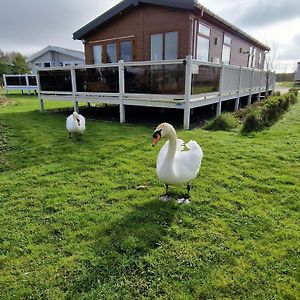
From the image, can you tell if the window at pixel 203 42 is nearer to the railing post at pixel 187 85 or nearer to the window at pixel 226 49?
the window at pixel 226 49

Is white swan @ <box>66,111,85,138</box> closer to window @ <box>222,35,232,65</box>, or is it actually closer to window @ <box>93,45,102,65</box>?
window @ <box>93,45,102,65</box>

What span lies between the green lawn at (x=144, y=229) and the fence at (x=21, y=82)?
19247 millimetres

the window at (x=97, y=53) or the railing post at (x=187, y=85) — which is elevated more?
the window at (x=97, y=53)

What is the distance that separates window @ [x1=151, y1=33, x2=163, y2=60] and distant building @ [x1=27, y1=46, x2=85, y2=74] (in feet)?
55.5

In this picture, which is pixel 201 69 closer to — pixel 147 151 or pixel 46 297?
pixel 147 151

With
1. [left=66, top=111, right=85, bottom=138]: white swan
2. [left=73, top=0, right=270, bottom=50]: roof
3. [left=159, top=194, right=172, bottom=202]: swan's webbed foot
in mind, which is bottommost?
[left=159, top=194, right=172, bottom=202]: swan's webbed foot

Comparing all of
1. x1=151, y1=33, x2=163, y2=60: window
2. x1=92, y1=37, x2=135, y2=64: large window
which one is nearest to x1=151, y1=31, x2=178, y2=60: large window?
x1=151, y1=33, x2=163, y2=60: window

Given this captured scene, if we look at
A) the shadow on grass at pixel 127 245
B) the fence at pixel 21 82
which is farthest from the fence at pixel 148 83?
the fence at pixel 21 82

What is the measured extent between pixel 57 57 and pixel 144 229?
1150 inches

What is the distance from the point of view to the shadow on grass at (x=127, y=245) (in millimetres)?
2234

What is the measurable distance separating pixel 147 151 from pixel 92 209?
2362 mm

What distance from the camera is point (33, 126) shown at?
8.27 meters

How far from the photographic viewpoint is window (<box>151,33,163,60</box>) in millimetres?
11695

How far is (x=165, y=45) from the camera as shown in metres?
11.6
